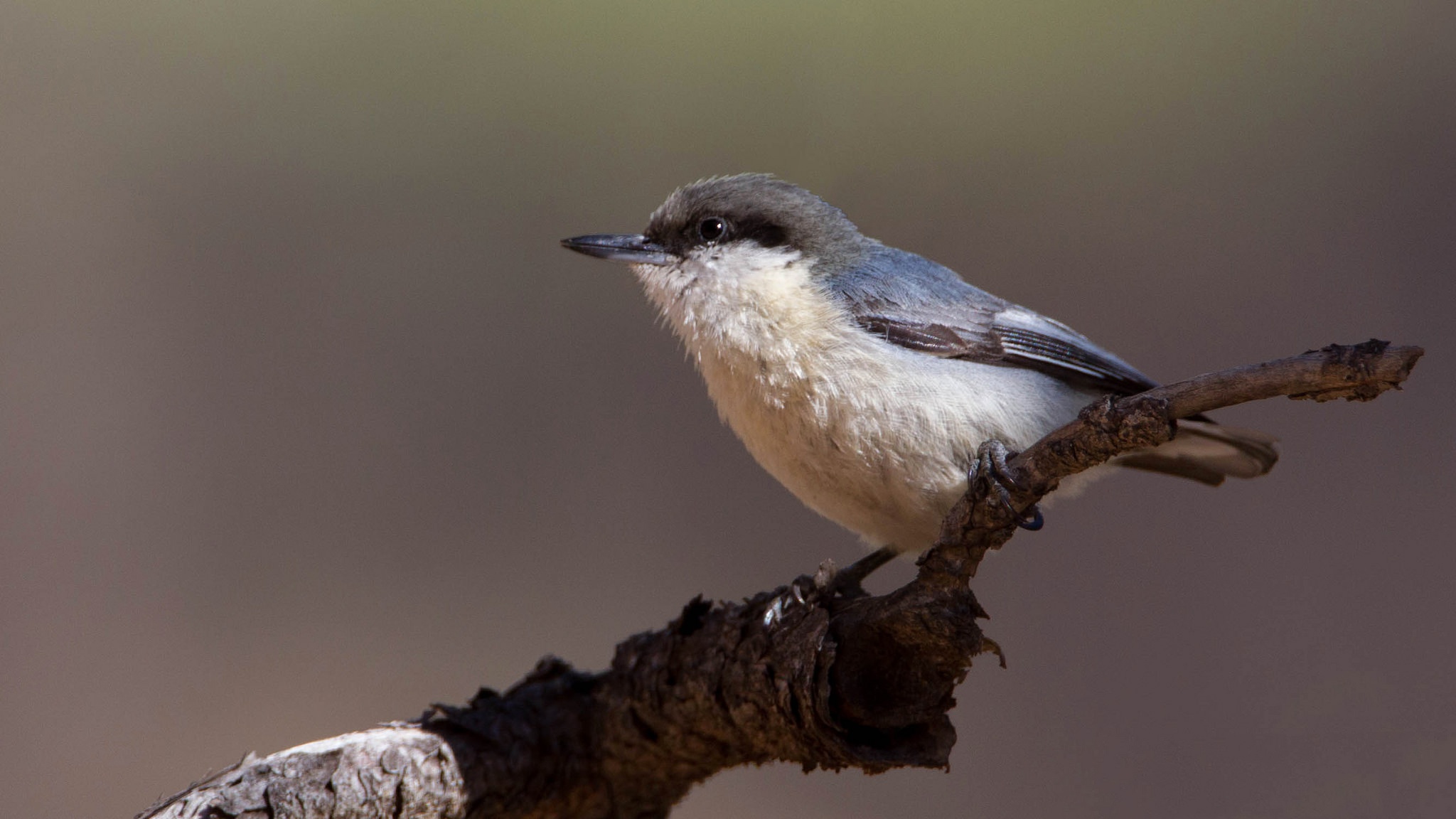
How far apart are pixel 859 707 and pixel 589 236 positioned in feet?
4.00

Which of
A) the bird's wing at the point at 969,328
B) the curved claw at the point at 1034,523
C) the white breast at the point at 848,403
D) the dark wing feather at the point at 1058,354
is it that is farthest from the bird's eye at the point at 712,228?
the curved claw at the point at 1034,523

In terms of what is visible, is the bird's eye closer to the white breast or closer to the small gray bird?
the small gray bird

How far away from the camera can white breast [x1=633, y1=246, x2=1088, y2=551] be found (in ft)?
6.47

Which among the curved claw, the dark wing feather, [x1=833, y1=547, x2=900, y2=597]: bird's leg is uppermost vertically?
the dark wing feather

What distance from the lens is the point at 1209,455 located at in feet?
7.83

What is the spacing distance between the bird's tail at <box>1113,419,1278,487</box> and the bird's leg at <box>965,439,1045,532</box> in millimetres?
434

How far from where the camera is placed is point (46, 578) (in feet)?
11.4

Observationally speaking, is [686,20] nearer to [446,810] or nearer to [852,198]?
[852,198]

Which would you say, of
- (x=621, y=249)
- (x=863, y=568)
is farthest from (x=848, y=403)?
(x=621, y=249)

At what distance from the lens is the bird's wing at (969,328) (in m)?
2.12

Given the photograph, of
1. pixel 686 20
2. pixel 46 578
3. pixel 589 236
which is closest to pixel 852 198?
pixel 686 20

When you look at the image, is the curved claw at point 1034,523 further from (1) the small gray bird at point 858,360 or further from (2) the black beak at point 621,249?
(2) the black beak at point 621,249

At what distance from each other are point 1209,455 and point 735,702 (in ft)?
3.99

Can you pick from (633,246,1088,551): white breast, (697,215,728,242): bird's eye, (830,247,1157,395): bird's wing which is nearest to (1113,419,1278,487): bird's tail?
(830,247,1157,395): bird's wing
